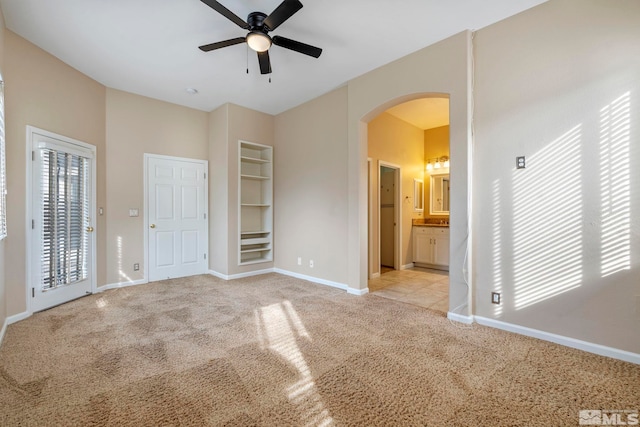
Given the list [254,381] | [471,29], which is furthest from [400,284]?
[471,29]

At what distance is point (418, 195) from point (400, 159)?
3.62ft

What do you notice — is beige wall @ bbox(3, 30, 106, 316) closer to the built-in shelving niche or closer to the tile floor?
the built-in shelving niche

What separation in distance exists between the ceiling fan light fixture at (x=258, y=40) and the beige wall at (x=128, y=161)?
3.01 metres

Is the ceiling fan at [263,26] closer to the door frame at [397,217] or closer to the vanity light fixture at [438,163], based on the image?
the door frame at [397,217]

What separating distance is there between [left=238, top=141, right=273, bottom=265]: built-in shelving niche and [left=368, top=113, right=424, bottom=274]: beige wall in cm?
198

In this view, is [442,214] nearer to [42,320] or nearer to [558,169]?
[558,169]

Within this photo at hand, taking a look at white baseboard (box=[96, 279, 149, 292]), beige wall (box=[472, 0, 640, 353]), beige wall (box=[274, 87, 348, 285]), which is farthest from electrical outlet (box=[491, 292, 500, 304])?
white baseboard (box=[96, 279, 149, 292])

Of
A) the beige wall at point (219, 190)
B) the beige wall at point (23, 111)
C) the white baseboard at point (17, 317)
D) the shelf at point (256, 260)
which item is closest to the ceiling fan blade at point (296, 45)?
the beige wall at point (219, 190)

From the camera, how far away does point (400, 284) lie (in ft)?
15.4

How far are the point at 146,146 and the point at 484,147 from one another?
494 cm

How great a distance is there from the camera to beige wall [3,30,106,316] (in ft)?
9.86

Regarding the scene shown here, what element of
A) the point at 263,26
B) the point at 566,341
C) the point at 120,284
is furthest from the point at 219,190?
the point at 566,341

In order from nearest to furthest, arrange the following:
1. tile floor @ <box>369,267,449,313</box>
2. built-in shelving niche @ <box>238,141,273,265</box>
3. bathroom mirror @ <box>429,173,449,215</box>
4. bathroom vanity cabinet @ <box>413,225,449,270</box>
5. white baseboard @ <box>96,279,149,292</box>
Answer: tile floor @ <box>369,267,449,313</box>, white baseboard @ <box>96,279,149,292</box>, built-in shelving niche @ <box>238,141,273,265</box>, bathroom vanity cabinet @ <box>413,225,449,270</box>, bathroom mirror @ <box>429,173,449,215</box>

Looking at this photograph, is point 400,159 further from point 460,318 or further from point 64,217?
point 64,217
